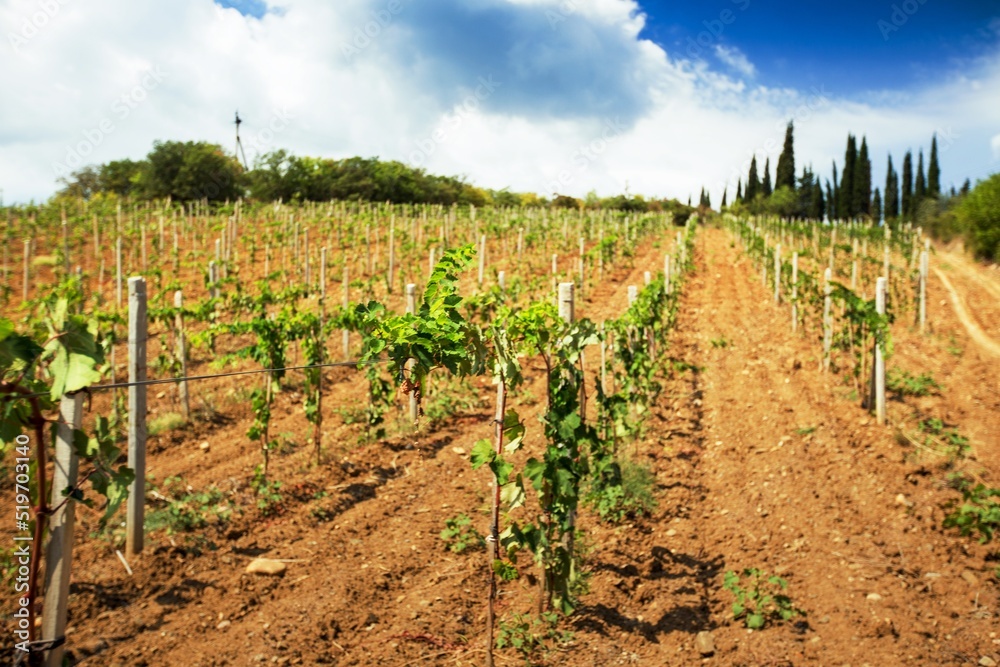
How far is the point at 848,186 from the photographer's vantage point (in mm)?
48281

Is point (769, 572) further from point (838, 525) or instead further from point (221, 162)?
point (221, 162)

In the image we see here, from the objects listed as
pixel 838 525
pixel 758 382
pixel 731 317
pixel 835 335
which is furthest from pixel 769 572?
pixel 731 317

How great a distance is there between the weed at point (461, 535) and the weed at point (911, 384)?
22.9 ft

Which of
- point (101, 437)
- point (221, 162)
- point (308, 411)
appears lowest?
point (308, 411)

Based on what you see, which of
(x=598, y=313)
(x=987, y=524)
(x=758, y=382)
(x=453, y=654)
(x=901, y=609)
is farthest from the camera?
(x=598, y=313)

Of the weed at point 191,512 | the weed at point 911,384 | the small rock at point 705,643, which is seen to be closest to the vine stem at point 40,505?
the weed at point 191,512

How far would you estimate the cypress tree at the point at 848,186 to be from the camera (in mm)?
48000

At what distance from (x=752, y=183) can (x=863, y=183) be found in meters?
11.8

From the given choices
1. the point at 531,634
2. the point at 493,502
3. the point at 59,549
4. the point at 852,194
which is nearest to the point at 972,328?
the point at 531,634

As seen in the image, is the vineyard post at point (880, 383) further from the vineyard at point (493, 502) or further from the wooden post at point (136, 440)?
the wooden post at point (136, 440)

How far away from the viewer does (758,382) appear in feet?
31.0

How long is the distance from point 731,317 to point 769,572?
993 cm

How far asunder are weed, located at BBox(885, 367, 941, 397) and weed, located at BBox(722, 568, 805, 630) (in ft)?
19.3

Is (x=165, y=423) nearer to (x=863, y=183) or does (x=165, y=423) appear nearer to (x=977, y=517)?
(x=977, y=517)
